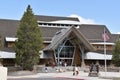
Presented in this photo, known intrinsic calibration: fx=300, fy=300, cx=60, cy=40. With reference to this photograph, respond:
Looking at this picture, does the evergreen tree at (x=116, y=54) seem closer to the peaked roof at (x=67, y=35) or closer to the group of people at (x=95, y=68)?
the peaked roof at (x=67, y=35)

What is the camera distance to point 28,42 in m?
42.9

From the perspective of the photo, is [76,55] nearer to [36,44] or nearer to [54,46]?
[54,46]

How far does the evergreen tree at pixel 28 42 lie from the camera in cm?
4266

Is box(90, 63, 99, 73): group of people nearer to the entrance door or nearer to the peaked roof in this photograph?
the peaked roof

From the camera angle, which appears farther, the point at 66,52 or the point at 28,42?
the point at 66,52

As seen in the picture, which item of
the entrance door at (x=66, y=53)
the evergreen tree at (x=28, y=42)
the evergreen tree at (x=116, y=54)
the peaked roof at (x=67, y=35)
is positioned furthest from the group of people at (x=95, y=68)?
the entrance door at (x=66, y=53)

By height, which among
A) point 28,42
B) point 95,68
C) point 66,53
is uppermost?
point 28,42

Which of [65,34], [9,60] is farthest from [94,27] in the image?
[9,60]

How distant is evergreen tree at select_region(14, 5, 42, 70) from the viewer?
4266 centimetres

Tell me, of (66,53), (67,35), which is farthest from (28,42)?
(66,53)

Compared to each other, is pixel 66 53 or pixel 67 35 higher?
pixel 67 35

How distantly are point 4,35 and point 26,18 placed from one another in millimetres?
20172

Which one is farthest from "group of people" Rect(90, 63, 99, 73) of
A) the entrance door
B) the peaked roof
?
the entrance door

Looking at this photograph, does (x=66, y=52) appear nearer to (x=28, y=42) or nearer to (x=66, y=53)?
(x=66, y=53)
